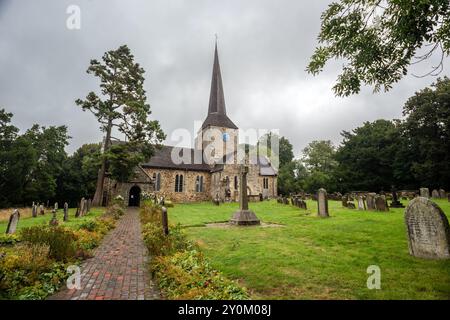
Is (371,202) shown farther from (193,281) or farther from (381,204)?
(193,281)

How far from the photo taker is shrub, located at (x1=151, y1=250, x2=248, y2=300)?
3922mm

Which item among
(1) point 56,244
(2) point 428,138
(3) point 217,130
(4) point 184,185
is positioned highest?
(3) point 217,130

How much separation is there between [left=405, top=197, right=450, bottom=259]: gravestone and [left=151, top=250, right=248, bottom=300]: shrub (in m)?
4.71

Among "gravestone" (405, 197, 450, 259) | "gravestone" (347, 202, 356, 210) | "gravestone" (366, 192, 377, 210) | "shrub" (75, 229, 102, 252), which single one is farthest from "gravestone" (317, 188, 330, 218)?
"shrub" (75, 229, 102, 252)

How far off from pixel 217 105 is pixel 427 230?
35.4m

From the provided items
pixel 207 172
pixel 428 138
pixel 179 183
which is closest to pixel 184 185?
pixel 179 183

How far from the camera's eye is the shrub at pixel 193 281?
12.9 feet

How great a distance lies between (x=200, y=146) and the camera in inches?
1534

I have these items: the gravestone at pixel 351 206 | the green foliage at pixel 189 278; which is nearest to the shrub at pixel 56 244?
the green foliage at pixel 189 278

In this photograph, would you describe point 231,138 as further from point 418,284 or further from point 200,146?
point 418,284

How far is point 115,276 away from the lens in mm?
5293

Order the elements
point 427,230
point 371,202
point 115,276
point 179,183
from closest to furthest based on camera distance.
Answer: point 115,276 → point 427,230 → point 371,202 → point 179,183
